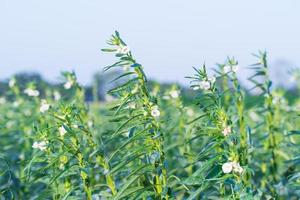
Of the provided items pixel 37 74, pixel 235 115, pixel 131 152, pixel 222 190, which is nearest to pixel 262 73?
pixel 235 115

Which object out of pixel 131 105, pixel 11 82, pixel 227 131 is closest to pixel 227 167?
pixel 227 131

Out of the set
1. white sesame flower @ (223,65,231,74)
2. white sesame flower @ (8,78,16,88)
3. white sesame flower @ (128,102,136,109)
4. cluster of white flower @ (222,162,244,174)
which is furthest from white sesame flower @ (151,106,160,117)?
white sesame flower @ (8,78,16,88)

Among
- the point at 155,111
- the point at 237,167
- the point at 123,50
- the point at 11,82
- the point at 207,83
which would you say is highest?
the point at 123,50

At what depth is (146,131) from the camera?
3.43 m

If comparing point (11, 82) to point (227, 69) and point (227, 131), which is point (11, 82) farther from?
point (227, 131)

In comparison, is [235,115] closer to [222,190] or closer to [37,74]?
[222,190]

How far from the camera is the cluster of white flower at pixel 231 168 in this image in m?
3.15

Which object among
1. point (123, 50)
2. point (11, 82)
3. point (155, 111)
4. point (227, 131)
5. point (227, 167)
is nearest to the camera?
point (227, 167)

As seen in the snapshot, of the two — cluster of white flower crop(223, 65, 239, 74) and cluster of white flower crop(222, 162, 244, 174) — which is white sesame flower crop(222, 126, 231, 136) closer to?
cluster of white flower crop(222, 162, 244, 174)

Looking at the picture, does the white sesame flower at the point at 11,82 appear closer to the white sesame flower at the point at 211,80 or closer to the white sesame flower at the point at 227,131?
the white sesame flower at the point at 211,80

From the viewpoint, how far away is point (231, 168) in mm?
3168

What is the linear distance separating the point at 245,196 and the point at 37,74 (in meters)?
5.68

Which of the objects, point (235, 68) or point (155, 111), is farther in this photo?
point (235, 68)

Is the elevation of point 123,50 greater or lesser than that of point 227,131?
greater
